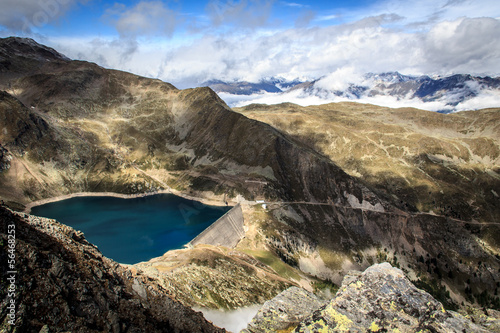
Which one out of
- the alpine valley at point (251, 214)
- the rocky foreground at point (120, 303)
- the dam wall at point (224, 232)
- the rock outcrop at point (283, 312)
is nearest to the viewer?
the rocky foreground at point (120, 303)

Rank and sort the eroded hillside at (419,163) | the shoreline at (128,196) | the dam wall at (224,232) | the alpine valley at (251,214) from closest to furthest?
1. the alpine valley at (251,214)
2. the dam wall at (224,232)
3. the shoreline at (128,196)
4. the eroded hillside at (419,163)

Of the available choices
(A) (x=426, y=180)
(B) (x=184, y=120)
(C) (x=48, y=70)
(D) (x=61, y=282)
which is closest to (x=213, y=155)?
(B) (x=184, y=120)

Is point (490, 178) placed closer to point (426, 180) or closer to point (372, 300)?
point (426, 180)

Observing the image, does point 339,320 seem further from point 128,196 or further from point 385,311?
point 128,196

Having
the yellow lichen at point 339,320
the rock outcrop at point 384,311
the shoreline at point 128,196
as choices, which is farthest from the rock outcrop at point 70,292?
the shoreline at point 128,196

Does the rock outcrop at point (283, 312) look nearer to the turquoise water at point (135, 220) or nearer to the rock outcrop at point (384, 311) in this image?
the rock outcrop at point (384, 311)

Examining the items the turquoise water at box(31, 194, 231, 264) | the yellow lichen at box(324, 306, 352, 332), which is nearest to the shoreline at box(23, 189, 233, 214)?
the turquoise water at box(31, 194, 231, 264)
